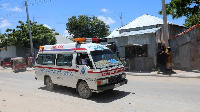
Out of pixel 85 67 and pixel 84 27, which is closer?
pixel 85 67

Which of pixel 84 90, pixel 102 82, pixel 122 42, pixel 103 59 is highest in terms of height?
pixel 122 42

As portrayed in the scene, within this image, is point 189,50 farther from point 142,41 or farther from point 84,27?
point 84,27

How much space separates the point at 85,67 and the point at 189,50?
10.4 metres

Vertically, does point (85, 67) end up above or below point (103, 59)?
below

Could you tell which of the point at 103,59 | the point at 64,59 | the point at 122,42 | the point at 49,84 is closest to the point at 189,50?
the point at 122,42

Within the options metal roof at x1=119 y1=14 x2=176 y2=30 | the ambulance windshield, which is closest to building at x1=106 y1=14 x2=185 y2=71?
metal roof at x1=119 y1=14 x2=176 y2=30

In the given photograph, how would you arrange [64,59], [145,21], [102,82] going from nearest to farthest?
[102,82]
[64,59]
[145,21]

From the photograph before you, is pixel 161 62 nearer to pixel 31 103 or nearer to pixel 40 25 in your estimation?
pixel 31 103

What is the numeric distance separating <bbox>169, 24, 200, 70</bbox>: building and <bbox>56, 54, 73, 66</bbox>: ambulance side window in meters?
10.4

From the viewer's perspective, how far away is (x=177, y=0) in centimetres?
1544

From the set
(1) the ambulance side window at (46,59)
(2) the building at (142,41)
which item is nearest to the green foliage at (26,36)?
(2) the building at (142,41)

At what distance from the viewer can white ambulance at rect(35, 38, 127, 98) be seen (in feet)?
22.4

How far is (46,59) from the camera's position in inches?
363

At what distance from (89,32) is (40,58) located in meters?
28.5
